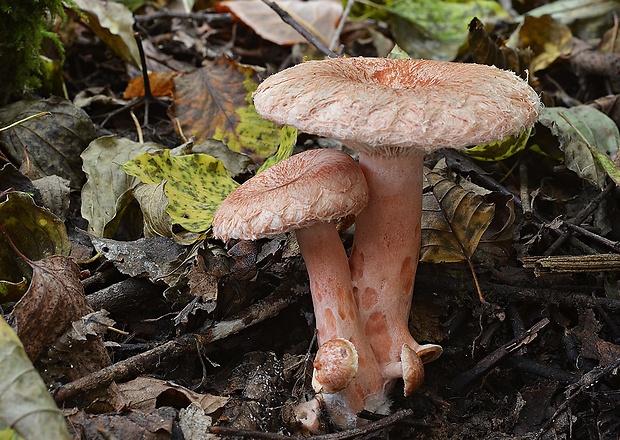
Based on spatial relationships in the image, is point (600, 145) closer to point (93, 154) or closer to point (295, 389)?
point (295, 389)

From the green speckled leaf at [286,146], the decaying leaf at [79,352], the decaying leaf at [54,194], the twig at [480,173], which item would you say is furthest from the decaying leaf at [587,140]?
the decaying leaf at [54,194]

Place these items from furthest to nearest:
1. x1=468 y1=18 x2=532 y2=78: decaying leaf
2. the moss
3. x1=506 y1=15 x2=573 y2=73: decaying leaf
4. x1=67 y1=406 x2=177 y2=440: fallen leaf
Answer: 1. x1=506 y1=15 x2=573 y2=73: decaying leaf
2. x1=468 y1=18 x2=532 y2=78: decaying leaf
3. the moss
4. x1=67 y1=406 x2=177 y2=440: fallen leaf

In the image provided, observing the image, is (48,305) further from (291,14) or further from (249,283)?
(291,14)

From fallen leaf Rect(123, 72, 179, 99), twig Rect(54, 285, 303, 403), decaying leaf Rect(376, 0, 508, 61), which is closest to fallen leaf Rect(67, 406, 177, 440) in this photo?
twig Rect(54, 285, 303, 403)

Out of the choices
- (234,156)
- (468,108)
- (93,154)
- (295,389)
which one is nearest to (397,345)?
(295,389)

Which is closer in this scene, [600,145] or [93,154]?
[93,154]

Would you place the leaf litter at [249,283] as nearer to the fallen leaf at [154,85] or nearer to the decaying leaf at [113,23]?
the fallen leaf at [154,85]

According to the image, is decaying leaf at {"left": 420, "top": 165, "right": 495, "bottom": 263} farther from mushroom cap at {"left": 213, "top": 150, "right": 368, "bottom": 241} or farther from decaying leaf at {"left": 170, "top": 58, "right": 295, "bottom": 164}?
decaying leaf at {"left": 170, "top": 58, "right": 295, "bottom": 164}
